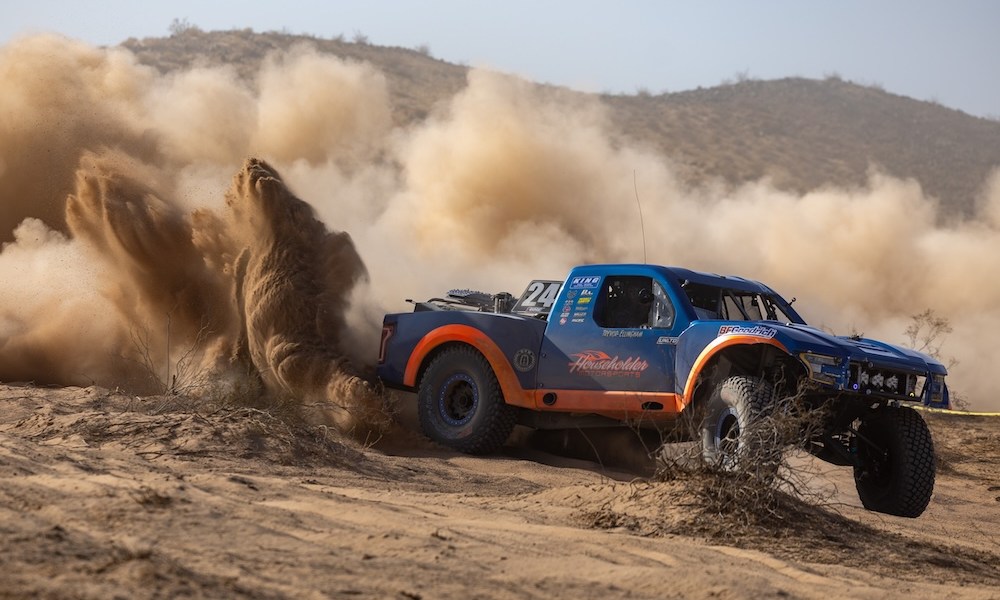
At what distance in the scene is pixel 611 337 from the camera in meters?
9.64

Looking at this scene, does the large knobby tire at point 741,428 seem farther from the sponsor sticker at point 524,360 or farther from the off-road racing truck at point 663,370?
the sponsor sticker at point 524,360

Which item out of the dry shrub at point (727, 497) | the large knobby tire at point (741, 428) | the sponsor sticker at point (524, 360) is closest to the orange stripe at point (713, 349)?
the large knobby tire at point (741, 428)

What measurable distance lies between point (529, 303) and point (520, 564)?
5.78 metres

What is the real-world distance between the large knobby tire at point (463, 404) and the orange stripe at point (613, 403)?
1.48 ft

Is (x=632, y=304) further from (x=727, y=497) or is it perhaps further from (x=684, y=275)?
(x=727, y=497)

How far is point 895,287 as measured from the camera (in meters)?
24.5

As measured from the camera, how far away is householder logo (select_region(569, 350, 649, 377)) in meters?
9.43

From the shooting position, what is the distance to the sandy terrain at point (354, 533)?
4.50m

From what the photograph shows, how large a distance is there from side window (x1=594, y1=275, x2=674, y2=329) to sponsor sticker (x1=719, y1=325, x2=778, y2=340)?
2.11 feet

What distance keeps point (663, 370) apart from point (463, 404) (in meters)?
2.19

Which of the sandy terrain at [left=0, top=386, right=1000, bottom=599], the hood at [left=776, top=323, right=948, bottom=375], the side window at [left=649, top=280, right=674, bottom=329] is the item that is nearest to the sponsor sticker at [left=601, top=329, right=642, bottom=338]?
the side window at [left=649, top=280, right=674, bottom=329]

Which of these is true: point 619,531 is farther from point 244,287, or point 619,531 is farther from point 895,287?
point 895,287

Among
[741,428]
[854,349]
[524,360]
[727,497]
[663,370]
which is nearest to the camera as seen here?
[727,497]

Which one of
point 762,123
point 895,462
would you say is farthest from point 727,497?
point 762,123
